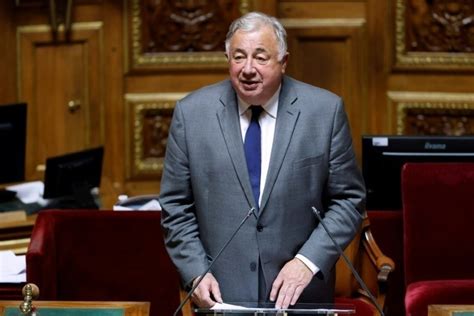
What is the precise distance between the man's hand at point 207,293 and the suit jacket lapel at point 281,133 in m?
0.21

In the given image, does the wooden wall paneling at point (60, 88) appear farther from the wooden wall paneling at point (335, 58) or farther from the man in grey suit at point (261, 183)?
the man in grey suit at point (261, 183)

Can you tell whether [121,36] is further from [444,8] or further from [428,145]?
[428,145]

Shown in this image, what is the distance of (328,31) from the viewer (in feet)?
16.2

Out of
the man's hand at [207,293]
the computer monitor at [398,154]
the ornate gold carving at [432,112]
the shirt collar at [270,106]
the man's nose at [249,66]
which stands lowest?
the ornate gold carving at [432,112]

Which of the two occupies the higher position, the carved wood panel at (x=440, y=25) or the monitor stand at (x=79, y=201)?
the carved wood panel at (x=440, y=25)

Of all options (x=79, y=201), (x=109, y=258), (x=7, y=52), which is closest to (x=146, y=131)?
(x=7, y=52)

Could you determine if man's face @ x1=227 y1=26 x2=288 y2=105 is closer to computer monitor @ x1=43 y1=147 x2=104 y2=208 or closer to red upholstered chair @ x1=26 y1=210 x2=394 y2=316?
red upholstered chair @ x1=26 y1=210 x2=394 y2=316

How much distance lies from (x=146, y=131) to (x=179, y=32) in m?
0.50

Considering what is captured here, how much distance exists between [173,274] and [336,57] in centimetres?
204

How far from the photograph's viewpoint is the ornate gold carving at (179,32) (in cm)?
501

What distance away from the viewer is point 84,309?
222cm

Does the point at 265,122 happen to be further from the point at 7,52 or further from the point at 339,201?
the point at 7,52

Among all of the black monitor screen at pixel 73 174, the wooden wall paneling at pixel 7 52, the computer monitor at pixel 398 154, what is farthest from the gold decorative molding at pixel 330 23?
the computer monitor at pixel 398 154

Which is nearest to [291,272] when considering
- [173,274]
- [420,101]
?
[173,274]
